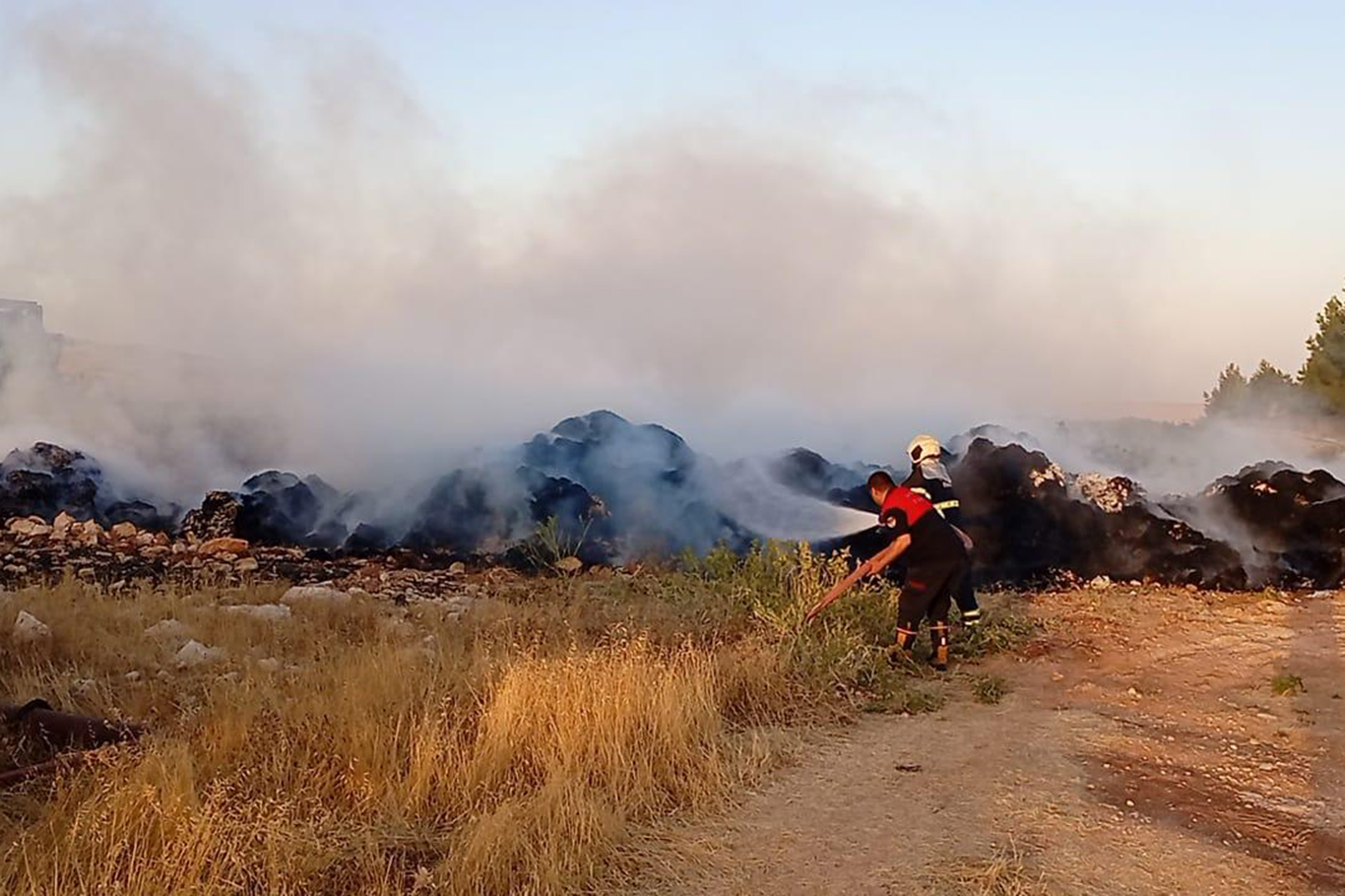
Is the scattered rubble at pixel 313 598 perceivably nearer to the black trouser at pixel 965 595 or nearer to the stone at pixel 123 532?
the black trouser at pixel 965 595

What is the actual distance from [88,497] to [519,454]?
6843mm

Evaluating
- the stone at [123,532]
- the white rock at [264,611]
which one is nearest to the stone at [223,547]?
the stone at [123,532]

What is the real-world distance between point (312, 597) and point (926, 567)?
5.50 metres

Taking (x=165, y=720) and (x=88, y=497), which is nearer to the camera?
(x=165, y=720)

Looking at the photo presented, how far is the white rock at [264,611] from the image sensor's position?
888 centimetres

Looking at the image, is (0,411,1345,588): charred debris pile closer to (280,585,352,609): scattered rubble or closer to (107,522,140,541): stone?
(107,522,140,541): stone

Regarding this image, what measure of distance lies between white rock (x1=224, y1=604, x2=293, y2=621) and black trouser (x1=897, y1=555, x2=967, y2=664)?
16.0ft

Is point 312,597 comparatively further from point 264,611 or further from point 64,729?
point 64,729

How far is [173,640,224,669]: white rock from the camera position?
23.8 feet

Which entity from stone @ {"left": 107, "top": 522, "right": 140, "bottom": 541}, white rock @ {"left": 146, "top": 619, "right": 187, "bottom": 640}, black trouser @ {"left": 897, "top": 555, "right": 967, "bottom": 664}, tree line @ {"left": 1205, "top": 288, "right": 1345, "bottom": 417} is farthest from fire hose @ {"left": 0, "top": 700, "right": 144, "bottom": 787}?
tree line @ {"left": 1205, "top": 288, "right": 1345, "bottom": 417}

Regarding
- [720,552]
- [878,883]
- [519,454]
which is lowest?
[878,883]

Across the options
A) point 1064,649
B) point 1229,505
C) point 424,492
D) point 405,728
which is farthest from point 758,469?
point 405,728

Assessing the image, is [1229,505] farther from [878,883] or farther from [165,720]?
[165,720]

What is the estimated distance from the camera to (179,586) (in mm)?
10961
